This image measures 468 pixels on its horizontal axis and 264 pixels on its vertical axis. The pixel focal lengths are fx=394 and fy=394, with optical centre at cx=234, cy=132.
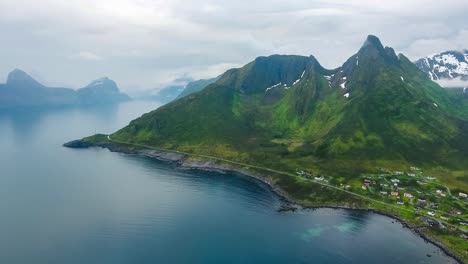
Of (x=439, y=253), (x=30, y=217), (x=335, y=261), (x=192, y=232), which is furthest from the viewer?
(x=30, y=217)

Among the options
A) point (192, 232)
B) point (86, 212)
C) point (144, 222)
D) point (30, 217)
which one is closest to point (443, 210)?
point (192, 232)

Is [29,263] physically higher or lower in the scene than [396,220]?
lower

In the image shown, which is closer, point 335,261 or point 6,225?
point 335,261

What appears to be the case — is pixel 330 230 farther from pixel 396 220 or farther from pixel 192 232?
pixel 192 232

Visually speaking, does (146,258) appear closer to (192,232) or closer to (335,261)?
(192,232)

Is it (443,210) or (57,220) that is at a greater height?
(443,210)

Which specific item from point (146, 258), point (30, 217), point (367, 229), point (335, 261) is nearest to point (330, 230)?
point (367, 229)

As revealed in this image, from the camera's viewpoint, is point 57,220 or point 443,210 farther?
point 443,210

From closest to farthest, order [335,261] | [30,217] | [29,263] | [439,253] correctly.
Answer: [29,263] < [335,261] < [439,253] < [30,217]

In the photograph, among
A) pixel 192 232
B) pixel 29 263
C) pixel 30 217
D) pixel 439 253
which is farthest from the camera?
pixel 30 217
